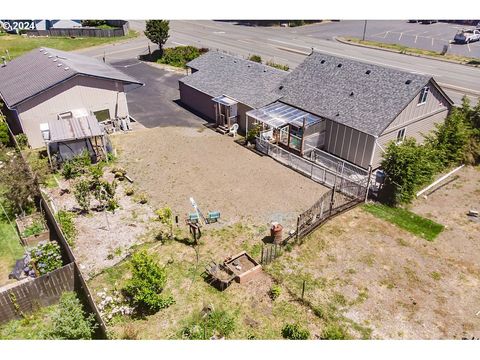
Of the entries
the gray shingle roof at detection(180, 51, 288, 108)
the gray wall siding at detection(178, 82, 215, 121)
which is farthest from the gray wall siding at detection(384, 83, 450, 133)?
the gray wall siding at detection(178, 82, 215, 121)

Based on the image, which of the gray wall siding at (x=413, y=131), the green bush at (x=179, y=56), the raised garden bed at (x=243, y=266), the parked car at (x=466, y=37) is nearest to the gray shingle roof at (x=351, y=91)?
the gray wall siding at (x=413, y=131)

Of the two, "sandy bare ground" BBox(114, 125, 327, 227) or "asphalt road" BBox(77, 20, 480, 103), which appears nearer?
"sandy bare ground" BBox(114, 125, 327, 227)

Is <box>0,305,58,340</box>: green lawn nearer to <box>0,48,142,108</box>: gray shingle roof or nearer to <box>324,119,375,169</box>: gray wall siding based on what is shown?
<box>0,48,142,108</box>: gray shingle roof

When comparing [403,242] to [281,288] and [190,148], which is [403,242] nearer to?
[281,288]

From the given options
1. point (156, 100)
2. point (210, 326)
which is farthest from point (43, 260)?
point (156, 100)

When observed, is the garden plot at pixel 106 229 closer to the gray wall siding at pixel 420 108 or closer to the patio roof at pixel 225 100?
the patio roof at pixel 225 100

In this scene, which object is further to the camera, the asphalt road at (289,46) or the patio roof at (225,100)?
the asphalt road at (289,46)
